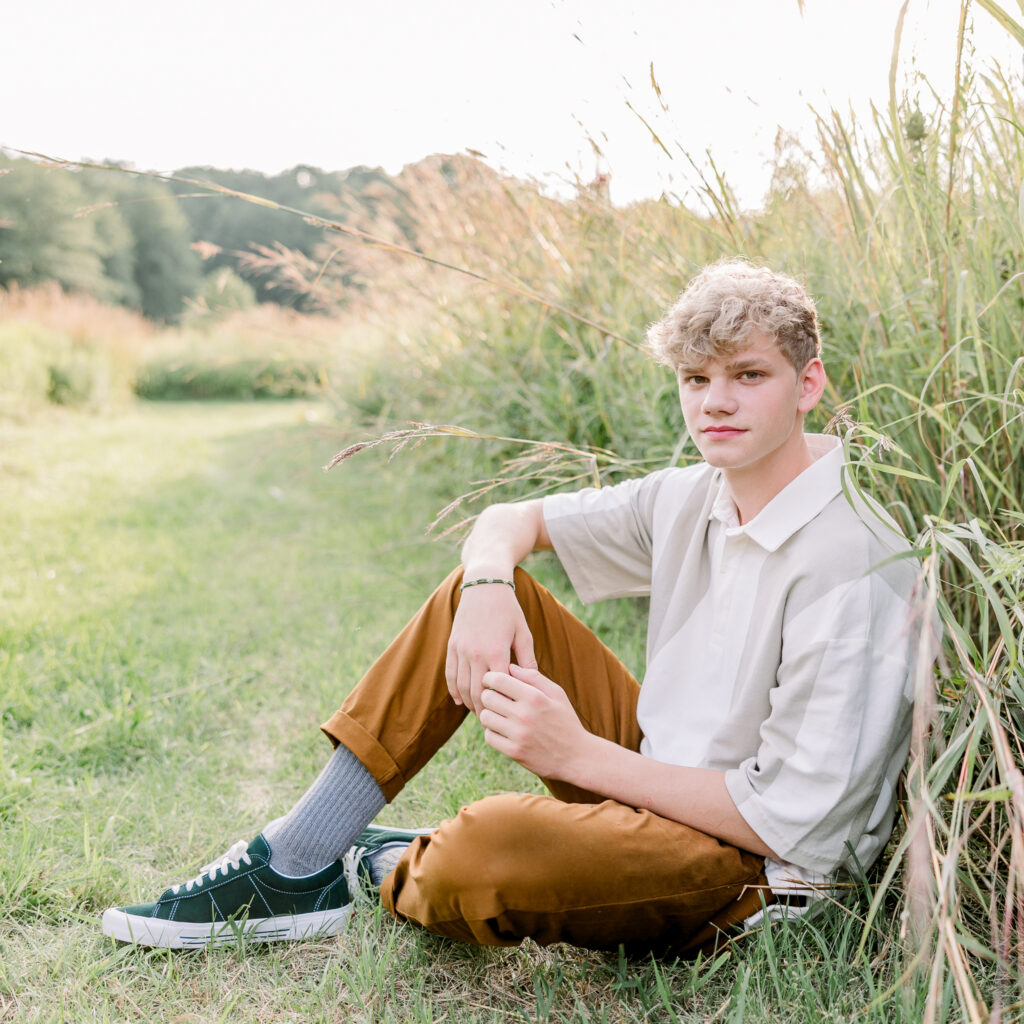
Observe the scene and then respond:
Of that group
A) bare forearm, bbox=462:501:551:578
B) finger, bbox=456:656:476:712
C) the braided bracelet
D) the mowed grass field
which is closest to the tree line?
the mowed grass field

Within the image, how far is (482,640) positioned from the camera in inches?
52.9

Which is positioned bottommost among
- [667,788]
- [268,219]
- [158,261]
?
[667,788]

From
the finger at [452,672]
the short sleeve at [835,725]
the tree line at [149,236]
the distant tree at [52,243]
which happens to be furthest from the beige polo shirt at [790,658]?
the distant tree at [52,243]

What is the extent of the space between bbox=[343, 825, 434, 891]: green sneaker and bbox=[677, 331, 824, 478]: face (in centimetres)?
83

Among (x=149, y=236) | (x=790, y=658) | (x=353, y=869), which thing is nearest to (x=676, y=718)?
(x=790, y=658)

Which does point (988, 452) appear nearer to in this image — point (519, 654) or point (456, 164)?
point (519, 654)

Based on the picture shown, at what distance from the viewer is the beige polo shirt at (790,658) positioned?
1.11 metres

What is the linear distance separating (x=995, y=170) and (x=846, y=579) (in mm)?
868

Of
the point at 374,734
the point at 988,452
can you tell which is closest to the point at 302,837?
the point at 374,734

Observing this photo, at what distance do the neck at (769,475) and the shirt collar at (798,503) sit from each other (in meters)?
0.02

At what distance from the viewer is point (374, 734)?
56.5 inches

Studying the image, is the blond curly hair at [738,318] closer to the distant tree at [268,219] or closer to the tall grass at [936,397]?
the tall grass at [936,397]

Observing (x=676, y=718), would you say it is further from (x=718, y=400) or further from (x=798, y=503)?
(x=718, y=400)

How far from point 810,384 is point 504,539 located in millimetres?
566
